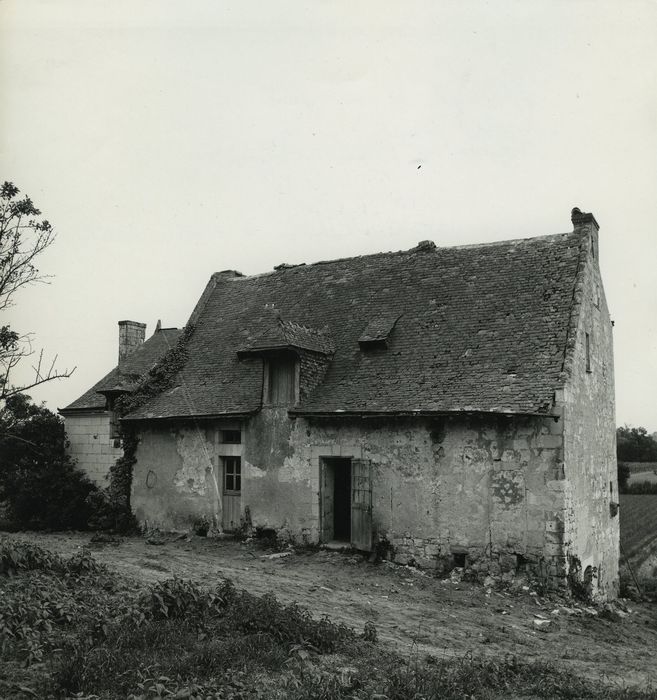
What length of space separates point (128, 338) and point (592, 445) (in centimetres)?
1809

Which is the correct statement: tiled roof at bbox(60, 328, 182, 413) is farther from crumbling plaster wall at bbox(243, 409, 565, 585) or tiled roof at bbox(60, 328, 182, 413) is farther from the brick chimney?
crumbling plaster wall at bbox(243, 409, 565, 585)

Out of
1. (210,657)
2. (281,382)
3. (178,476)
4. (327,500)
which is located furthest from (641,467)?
(210,657)

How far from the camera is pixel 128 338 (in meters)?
26.6

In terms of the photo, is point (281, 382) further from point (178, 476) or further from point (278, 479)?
point (178, 476)

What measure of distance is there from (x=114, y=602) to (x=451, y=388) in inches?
312

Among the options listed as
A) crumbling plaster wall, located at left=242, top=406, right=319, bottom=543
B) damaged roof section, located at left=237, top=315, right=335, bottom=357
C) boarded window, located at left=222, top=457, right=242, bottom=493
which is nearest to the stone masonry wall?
boarded window, located at left=222, top=457, right=242, bottom=493

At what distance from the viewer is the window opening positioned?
1694 centimetres

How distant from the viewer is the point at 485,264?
17203 millimetres

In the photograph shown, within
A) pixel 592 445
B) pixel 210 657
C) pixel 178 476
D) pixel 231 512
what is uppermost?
pixel 592 445

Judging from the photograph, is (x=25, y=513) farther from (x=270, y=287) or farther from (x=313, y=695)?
(x=313, y=695)

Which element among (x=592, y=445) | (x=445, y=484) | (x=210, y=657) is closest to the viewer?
(x=210, y=657)

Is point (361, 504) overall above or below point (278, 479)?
below

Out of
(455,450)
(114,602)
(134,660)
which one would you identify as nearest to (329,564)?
(455,450)

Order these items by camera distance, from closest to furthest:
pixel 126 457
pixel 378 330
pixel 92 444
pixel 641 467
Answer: pixel 378 330 < pixel 126 457 < pixel 92 444 < pixel 641 467
